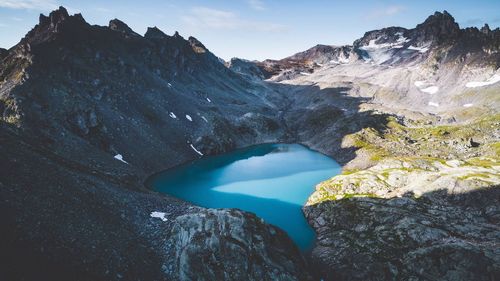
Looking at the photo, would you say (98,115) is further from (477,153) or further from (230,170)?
(477,153)

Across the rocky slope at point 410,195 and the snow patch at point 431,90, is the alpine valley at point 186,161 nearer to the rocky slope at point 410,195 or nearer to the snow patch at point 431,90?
the rocky slope at point 410,195

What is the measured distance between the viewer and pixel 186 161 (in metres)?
84.8

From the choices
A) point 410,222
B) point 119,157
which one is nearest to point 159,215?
point 410,222

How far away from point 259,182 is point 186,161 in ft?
75.3

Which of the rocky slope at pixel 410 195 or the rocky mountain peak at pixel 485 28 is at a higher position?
the rocky mountain peak at pixel 485 28

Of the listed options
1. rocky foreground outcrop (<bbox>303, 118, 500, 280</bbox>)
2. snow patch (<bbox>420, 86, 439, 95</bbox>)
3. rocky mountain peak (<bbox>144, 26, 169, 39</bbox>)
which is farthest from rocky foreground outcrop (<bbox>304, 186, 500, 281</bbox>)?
rocky mountain peak (<bbox>144, 26, 169, 39</bbox>)

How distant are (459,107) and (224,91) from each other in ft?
340

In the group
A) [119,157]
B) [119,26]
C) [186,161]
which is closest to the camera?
[119,157]

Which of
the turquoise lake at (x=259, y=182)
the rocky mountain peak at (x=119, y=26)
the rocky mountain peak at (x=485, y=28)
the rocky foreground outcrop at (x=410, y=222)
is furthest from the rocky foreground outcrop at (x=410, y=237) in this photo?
the rocky mountain peak at (x=485, y=28)

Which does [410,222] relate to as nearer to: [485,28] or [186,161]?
[186,161]

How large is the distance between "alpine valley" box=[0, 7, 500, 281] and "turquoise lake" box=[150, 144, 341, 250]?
3243 millimetres

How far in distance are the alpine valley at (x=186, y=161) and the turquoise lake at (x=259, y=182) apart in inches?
128

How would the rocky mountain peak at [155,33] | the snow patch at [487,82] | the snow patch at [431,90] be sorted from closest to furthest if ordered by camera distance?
1. the snow patch at [487,82]
2. the snow patch at [431,90]
3. the rocky mountain peak at [155,33]

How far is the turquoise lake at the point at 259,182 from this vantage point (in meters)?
54.8
